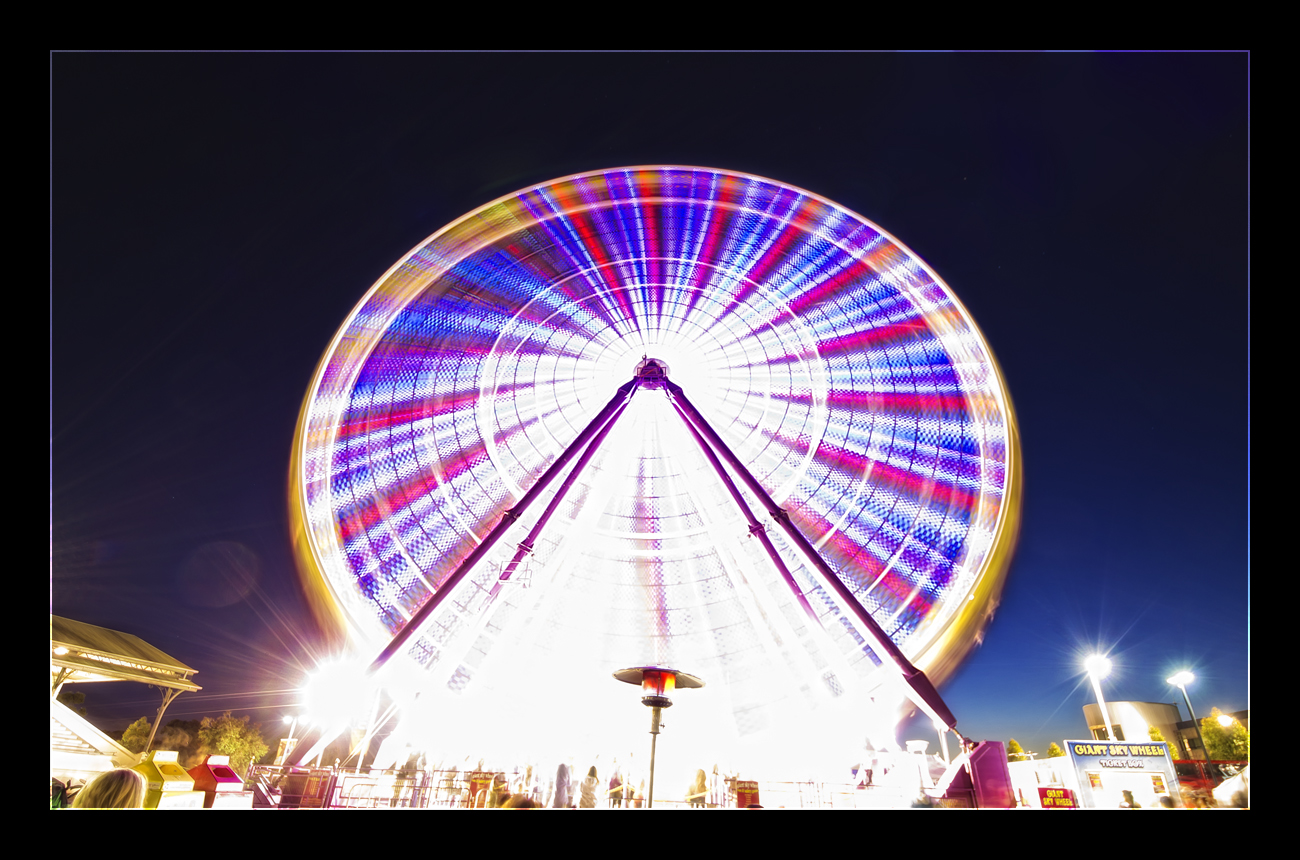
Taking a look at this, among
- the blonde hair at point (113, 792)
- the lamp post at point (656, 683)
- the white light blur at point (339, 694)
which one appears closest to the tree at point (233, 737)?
the white light blur at point (339, 694)

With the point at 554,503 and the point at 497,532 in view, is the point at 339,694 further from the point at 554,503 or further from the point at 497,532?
the point at 554,503

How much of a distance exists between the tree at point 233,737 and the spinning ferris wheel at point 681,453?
3.43 meters

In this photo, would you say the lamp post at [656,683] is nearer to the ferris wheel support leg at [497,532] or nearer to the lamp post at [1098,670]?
the ferris wheel support leg at [497,532]

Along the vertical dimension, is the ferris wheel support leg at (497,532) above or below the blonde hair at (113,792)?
above

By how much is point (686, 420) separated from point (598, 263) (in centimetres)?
325

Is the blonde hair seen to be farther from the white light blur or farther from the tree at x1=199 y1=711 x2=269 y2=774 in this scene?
the tree at x1=199 y1=711 x2=269 y2=774

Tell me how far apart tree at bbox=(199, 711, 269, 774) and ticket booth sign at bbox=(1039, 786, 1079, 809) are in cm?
1183

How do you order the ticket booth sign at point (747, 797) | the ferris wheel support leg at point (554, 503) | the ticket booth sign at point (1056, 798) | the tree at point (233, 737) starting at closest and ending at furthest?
the ticket booth sign at point (747, 797) → the ticket booth sign at point (1056, 798) → the ferris wheel support leg at point (554, 503) → the tree at point (233, 737)

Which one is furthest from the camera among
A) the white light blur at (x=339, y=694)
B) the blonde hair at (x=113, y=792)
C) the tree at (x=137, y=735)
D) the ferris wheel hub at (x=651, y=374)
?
the ferris wheel hub at (x=651, y=374)

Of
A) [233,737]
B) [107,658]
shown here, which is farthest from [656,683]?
[233,737]

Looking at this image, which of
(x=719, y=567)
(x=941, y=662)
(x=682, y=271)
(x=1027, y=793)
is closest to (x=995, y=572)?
(x=941, y=662)

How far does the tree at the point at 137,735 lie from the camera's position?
10.6m

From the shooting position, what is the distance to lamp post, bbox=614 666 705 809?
5.46m
